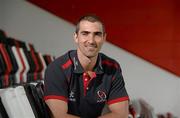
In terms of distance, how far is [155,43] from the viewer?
6.42 metres

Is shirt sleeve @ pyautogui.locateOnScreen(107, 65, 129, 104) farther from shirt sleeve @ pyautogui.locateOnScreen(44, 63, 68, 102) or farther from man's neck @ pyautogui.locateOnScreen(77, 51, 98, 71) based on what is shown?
shirt sleeve @ pyautogui.locateOnScreen(44, 63, 68, 102)

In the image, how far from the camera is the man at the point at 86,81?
2.31 m

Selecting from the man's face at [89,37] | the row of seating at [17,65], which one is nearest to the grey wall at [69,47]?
the row of seating at [17,65]

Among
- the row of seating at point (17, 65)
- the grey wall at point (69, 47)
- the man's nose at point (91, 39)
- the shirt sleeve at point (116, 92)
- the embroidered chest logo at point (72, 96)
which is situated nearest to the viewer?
the man's nose at point (91, 39)

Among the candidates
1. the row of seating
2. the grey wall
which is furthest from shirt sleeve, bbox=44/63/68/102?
the grey wall

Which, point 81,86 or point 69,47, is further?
point 69,47

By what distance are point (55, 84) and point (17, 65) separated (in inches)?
61.3

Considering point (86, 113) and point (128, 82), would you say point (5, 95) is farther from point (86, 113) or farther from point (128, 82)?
point (128, 82)

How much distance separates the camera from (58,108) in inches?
90.4

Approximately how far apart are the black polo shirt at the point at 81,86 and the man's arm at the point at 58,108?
24 millimetres

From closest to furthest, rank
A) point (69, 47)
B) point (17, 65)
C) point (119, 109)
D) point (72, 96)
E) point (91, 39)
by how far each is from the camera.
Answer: point (91, 39) → point (72, 96) → point (119, 109) → point (17, 65) → point (69, 47)

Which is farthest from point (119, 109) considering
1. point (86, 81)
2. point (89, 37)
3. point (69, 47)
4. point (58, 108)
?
point (69, 47)

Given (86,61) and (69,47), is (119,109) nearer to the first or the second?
(86,61)

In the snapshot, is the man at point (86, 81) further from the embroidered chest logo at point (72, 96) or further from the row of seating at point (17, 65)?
the row of seating at point (17, 65)
